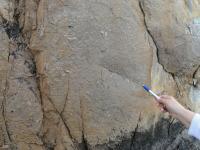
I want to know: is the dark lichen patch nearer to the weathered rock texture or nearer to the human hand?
A: the weathered rock texture

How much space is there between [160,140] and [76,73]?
2.46 feet

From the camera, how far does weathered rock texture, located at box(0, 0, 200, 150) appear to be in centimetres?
284

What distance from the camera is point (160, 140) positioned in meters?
3.14

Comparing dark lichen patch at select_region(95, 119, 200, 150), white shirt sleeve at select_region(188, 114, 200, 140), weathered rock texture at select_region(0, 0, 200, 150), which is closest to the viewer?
white shirt sleeve at select_region(188, 114, 200, 140)

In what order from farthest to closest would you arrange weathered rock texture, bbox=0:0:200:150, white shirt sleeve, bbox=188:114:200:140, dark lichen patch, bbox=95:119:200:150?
dark lichen patch, bbox=95:119:200:150 < weathered rock texture, bbox=0:0:200:150 < white shirt sleeve, bbox=188:114:200:140

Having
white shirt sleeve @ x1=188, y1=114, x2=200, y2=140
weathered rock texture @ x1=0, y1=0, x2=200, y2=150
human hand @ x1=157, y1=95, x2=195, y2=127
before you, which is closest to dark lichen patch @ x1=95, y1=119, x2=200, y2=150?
weathered rock texture @ x1=0, y1=0, x2=200, y2=150

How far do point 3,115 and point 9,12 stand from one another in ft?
2.03

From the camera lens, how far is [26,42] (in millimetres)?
2908

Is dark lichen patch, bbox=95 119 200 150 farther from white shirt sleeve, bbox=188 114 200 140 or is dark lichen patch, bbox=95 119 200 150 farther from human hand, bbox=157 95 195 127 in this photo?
white shirt sleeve, bbox=188 114 200 140

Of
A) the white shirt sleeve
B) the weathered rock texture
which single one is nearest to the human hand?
the white shirt sleeve

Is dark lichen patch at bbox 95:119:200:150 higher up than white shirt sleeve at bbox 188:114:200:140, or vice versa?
white shirt sleeve at bbox 188:114:200:140

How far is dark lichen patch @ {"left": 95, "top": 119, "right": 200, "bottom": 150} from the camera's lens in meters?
3.03

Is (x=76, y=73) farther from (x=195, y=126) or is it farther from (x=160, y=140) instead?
(x=195, y=126)

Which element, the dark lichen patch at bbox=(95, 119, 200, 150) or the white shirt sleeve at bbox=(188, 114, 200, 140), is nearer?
the white shirt sleeve at bbox=(188, 114, 200, 140)
